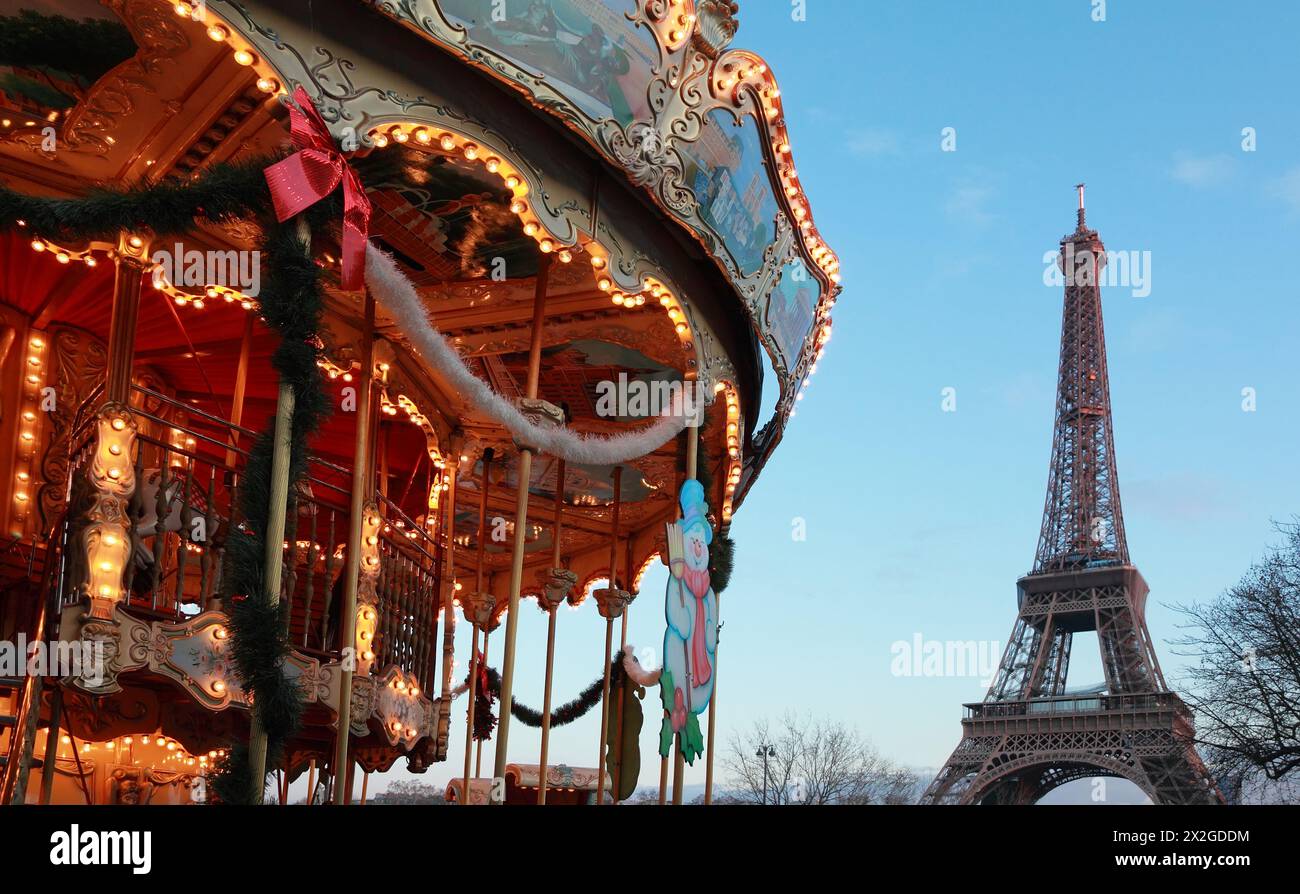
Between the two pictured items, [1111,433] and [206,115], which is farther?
[1111,433]

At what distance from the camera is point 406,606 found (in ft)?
31.3

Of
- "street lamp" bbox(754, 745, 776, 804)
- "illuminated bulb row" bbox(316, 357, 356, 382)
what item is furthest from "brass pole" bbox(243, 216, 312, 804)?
"street lamp" bbox(754, 745, 776, 804)

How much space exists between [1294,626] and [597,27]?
1943 centimetres

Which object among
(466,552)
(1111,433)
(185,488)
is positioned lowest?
(185,488)

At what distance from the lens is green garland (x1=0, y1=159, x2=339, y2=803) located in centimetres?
599

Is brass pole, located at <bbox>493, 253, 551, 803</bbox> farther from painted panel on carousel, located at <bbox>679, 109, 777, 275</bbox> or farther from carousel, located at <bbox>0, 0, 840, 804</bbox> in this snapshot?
painted panel on carousel, located at <bbox>679, 109, 777, 275</bbox>

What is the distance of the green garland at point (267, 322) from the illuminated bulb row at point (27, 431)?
3001mm

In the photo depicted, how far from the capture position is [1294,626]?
2259cm

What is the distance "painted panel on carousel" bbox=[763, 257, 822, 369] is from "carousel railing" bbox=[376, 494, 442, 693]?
3390 millimetres

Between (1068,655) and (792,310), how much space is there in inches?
1722
